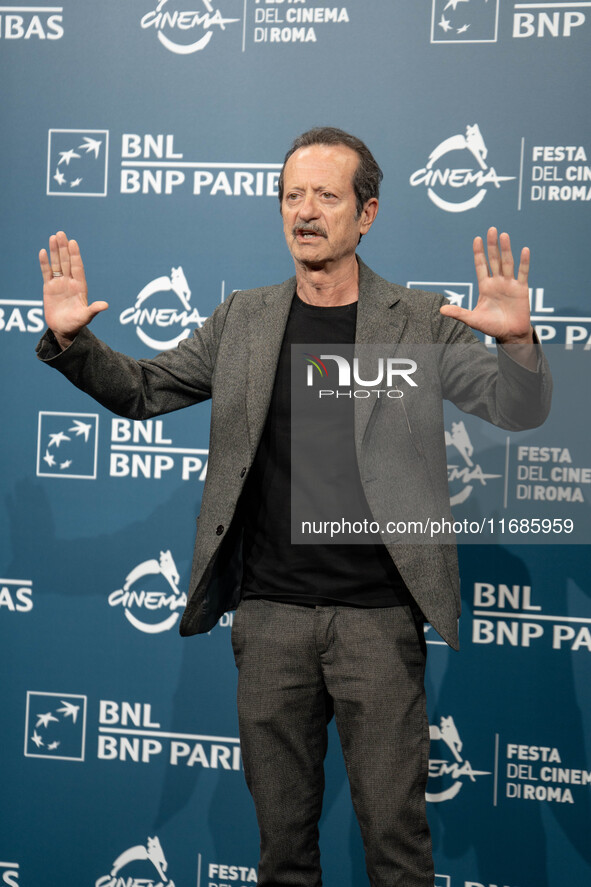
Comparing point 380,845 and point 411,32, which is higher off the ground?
point 411,32

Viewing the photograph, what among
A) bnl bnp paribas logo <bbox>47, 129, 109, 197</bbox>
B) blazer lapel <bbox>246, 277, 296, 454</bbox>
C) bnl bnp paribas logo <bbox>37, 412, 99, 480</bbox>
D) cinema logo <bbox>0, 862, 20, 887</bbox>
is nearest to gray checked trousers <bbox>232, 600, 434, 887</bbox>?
blazer lapel <bbox>246, 277, 296, 454</bbox>

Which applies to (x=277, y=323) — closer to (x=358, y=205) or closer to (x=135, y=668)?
(x=358, y=205)

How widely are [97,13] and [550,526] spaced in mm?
2183

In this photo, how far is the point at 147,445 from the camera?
3.00m

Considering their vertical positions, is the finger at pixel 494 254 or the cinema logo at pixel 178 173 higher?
the cinema logo at pixel 178 173

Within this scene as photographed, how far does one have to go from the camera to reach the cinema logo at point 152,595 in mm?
3018

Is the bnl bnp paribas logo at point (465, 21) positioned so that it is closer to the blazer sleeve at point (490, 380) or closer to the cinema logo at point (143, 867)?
the blazer sleeve at point (490, 380)

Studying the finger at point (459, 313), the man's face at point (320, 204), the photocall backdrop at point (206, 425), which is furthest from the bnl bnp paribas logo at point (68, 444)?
→ the finger at point (459, 313)

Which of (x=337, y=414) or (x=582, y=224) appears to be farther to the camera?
(x=582, y=224)

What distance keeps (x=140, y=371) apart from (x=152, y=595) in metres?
1.04

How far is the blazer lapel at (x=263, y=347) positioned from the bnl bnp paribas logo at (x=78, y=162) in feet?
3.29

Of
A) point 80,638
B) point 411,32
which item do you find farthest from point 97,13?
point 80,638

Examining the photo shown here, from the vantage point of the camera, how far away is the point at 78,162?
9.80 ft

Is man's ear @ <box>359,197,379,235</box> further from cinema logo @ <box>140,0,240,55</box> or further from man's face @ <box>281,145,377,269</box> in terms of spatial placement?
cinema logo @ <box>140,0,240,55</box>
